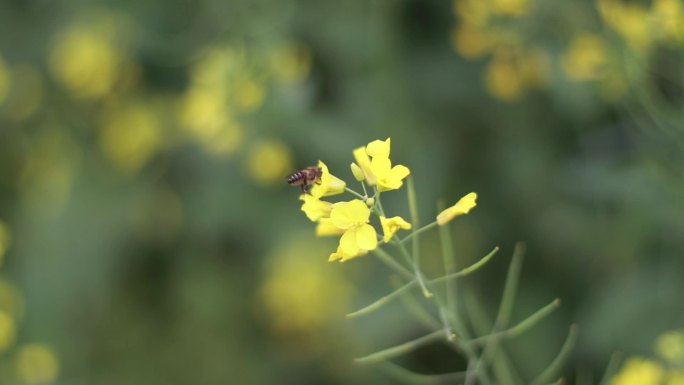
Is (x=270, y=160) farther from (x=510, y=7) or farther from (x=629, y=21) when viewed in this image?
(x=629, y=21)

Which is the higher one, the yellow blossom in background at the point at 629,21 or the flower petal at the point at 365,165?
the yellow blossom in background at the point at 629,21

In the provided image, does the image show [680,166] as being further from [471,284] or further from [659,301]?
[471,284]

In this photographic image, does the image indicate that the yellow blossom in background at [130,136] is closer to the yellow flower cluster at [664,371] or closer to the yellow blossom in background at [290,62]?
the yellow blossom in background at [290,62]

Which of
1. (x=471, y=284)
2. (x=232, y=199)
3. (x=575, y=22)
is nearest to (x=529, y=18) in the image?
(x=575, y=22)

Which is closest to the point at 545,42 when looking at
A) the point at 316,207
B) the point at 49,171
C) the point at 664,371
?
the point at 664,371

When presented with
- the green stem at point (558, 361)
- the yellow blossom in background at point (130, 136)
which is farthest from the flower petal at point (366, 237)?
the yellow blossom in background at point (130, 136)

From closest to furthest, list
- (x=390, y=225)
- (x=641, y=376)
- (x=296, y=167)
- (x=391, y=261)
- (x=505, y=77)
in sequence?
(x=390, y=225) → (x=391, y=261) → (x=641, y=376) → (x=505, y=77) → (x=296, y=167)

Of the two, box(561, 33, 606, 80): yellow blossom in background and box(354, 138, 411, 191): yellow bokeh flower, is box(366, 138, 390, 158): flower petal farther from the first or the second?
box(561, 33, 606, 80): yellow blossom in background
